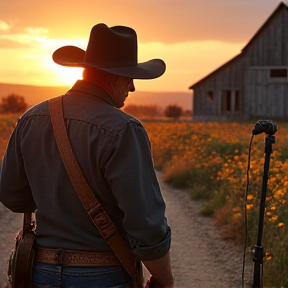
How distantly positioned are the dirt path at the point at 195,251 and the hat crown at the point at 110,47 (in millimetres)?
3305

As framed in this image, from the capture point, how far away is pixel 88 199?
232 centimetres

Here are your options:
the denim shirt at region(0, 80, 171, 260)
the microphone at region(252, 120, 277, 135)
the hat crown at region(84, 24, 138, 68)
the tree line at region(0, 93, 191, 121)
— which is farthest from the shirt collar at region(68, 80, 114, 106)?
the tree line at region(0, 93, 191, 121)

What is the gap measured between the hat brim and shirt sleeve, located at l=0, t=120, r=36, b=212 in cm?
38

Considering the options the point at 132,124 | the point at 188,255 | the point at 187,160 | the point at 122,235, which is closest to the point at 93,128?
the point at 132,124

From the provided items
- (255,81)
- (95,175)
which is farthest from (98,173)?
(255,81)

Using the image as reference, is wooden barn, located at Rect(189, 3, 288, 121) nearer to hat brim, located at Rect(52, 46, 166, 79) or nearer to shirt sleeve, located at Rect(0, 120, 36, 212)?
hat brim, located at Rect(52, 46, 166, 79)

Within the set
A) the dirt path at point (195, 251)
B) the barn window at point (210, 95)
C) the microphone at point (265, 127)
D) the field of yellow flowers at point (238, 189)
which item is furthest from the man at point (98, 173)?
the barn window at point (210, 95)

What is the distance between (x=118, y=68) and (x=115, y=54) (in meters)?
0.09

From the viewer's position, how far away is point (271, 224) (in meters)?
6.65

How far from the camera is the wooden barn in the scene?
3600 cm

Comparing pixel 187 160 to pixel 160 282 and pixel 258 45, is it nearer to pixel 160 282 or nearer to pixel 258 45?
pixel 160 282

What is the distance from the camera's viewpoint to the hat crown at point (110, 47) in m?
2.55

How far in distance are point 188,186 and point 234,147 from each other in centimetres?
190

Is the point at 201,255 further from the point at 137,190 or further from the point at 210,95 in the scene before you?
the point at 210,95
